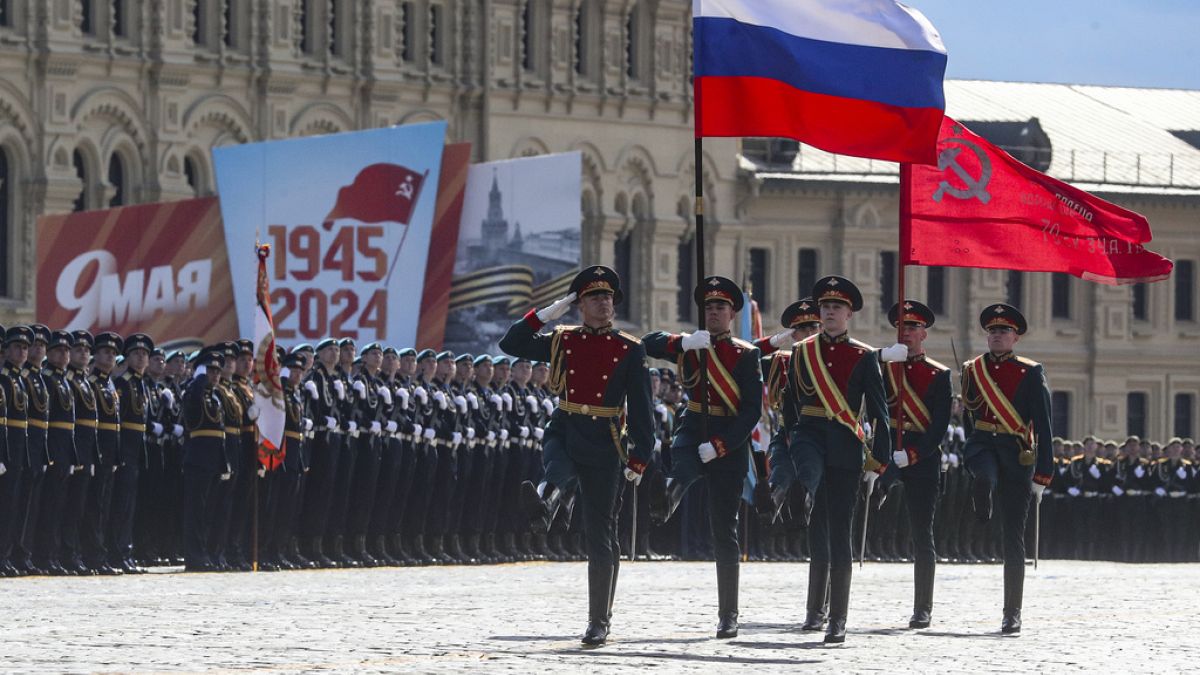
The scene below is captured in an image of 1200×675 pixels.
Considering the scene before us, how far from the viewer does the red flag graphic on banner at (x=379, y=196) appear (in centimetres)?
3309

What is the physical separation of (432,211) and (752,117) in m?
17.4

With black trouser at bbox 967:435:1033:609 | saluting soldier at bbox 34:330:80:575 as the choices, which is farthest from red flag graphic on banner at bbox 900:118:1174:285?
saluting soldier at bbox 34:330:80:575

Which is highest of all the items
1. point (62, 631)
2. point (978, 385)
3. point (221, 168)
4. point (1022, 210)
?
point (221, 168)

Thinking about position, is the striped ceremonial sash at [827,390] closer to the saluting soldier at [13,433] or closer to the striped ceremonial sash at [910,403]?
the striped ceremonial sash at [910,403]

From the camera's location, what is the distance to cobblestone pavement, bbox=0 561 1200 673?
13.6m

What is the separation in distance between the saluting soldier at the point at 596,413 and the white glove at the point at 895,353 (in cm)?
176

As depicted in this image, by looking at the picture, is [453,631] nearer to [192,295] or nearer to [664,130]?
[192,295]

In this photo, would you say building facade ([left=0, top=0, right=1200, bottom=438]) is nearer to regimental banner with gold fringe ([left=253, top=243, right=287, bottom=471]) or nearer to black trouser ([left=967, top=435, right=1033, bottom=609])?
regimental banner with gold fringe ([left=253, top=243, right=287, bottom=471])

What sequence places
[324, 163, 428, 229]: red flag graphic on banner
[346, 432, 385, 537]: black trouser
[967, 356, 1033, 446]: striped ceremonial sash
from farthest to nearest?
[324, 163, 428, 229]: red flag graphic on banner < [346, 432, 385, 537]: black trouser < [967, 356, 1033, 446]: striped ceremonial sash

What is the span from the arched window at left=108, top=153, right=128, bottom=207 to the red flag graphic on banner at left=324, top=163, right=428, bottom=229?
37.9 feet

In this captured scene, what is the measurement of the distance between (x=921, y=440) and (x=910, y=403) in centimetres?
27

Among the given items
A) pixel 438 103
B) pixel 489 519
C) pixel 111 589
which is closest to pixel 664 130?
pixel 438 103

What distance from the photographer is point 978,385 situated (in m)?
16.8

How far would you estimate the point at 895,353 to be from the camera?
1590 cm
